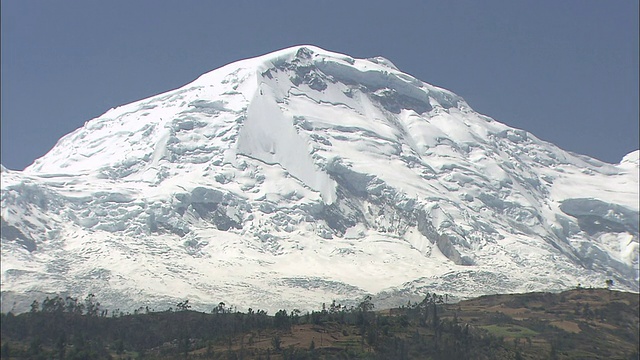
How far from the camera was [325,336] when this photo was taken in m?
167

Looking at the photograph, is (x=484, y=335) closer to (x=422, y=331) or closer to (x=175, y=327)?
(x=422, y=331)

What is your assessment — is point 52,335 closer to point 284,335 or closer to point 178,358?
point 178,358

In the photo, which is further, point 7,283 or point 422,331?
point 7,283

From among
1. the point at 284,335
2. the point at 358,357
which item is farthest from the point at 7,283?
the point at 358,357

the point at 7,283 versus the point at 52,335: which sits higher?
the point at 7,283

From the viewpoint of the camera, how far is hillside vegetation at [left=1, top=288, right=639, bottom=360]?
150750mm

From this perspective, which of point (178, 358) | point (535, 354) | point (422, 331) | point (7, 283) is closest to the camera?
point (178, 358)

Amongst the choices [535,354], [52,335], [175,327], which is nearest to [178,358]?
[52,335]

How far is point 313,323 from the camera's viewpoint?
Result: 178 m

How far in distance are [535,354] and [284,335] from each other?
44.2 meters

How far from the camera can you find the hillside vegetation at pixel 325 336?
150750 mm

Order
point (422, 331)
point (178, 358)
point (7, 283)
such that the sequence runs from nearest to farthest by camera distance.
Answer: point (178, 358) → point (422, 331) → point (7, 283)

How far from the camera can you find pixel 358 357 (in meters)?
153

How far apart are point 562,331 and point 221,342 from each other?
6707 cm
